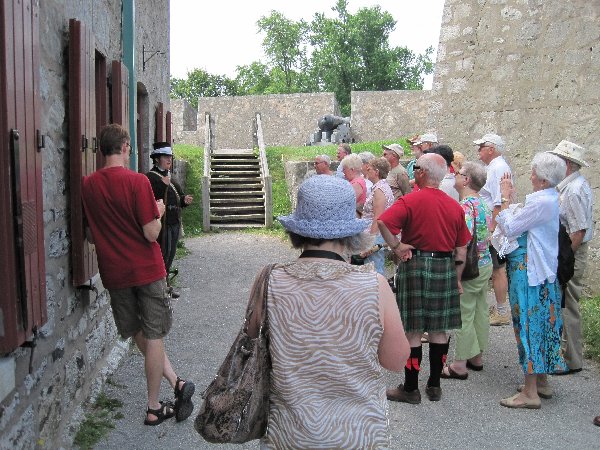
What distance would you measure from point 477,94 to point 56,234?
6177mm

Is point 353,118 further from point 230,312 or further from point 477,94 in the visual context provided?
point 230,312

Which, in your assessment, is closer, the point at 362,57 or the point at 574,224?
the point at 574,224

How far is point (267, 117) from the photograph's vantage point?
27047 mm

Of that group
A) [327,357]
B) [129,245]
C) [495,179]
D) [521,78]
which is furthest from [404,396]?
[521,78]

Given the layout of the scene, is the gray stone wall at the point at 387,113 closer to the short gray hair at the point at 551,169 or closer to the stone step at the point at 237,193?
the stone step at the point at 237,193

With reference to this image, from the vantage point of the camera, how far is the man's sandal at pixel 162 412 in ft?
13.6

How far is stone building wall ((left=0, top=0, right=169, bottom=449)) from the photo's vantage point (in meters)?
3.01

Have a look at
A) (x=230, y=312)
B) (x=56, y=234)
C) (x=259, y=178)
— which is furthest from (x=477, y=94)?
(x=259, y=178)

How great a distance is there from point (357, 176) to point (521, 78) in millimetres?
2761

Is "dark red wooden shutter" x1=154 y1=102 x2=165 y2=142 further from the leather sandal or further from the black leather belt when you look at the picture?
the leather sandal

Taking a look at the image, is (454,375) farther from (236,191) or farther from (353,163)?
(236,191)

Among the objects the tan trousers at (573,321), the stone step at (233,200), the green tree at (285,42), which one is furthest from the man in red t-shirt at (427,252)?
the green tree at (285,42)

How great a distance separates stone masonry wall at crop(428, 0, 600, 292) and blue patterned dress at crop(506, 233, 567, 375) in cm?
277

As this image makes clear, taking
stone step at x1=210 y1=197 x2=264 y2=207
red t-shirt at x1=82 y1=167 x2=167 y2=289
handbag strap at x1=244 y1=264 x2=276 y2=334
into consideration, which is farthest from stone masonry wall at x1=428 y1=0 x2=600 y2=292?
stone step at x1=210 y1=197 x2=264 y2=207
